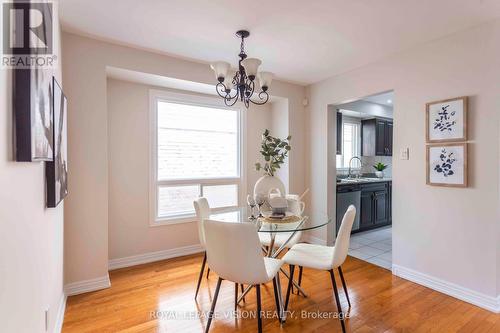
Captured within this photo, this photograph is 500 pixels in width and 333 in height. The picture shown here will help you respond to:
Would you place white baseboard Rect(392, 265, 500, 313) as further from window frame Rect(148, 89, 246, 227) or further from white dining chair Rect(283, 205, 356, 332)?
window frame Rect(148, 89, 246, 227)

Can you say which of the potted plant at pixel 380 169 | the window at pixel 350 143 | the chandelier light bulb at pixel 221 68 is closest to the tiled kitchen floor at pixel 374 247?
the potted plant at pixel 380 169

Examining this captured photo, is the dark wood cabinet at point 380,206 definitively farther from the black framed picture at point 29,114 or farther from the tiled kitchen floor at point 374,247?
the black framed picture at point 29,114

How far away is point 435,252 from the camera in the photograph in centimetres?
274

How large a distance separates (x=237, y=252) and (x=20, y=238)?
45.1 inches

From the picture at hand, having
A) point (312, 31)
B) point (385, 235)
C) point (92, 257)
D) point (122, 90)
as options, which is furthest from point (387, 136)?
point (92, 257)

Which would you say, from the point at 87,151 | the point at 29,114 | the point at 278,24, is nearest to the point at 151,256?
the point at 87,151

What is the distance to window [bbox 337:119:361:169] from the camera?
18.6ft

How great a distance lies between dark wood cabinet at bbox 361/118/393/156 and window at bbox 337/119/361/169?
4.3 inches

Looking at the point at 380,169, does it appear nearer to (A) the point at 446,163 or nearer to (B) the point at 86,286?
(A) the point at 446,163

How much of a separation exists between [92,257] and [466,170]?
3.77m

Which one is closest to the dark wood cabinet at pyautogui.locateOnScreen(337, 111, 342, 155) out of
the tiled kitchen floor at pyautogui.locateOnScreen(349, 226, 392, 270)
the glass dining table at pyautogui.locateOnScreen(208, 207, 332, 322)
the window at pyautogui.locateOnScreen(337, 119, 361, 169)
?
the window at pyautogui.locateOnScreen(337, 119, 361, 169)

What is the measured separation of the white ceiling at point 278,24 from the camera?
2.14m

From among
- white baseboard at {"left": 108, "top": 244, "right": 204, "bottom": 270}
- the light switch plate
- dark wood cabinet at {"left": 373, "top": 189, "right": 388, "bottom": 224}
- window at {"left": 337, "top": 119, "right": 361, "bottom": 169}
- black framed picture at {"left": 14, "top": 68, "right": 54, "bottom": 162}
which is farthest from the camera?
window at {"left": 337, "top": 119, "right": 361, "bottom": 169}

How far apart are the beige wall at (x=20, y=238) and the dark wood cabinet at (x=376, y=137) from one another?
18.1ft
